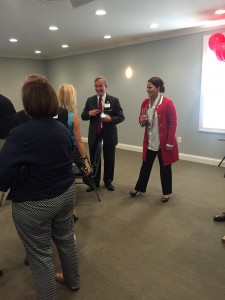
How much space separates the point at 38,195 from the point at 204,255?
156 cm

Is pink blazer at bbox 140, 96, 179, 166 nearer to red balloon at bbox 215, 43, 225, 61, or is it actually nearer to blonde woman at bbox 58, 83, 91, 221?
blonde woman at bbox 58, 83, 91, 221

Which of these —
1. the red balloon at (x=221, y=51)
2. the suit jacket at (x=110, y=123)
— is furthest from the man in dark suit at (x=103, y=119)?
the red balloon at (x=221, y=51)

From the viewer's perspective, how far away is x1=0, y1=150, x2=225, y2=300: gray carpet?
→ 182cm

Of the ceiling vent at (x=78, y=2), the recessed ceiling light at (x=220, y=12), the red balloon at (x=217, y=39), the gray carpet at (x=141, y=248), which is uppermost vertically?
the recessed ceiling light at (x=220, y=12)

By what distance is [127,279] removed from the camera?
1915mm

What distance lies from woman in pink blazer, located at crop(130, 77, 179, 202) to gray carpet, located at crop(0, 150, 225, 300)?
44 centimetres

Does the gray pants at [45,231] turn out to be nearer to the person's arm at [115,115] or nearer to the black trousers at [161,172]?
the black trousers at [161,172]

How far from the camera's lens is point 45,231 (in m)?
1.46

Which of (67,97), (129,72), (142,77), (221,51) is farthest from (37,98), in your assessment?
(129,72)

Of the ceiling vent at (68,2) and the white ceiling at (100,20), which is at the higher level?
the white ceiling at (100,20)

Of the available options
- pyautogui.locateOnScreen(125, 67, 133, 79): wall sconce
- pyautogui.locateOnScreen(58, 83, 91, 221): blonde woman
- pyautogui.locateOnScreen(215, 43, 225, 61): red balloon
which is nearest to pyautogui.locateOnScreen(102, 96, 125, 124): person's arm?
pyautogui.locateOnScreen(58, 83, 91, 221): blonde woman

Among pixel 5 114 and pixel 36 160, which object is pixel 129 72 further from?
pixel 36 160

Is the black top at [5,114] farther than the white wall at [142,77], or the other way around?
the white wall at [142,77]

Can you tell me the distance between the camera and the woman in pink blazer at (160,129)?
300cm
